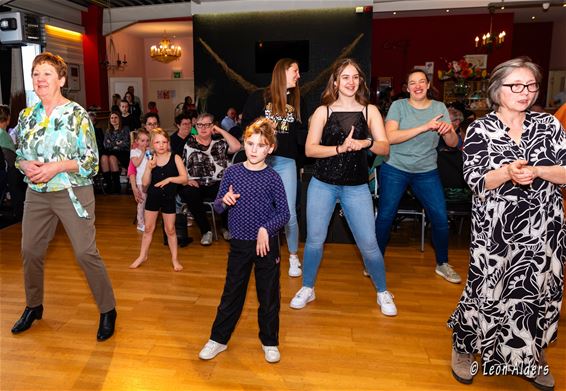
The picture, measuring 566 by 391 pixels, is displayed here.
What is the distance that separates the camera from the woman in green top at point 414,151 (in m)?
3.61

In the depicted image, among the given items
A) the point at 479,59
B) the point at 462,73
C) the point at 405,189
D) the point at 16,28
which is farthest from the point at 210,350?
the point at 479,59

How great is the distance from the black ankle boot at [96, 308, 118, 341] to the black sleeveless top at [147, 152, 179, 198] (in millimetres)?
1410

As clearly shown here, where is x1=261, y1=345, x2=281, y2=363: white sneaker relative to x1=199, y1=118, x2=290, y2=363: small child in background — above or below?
below

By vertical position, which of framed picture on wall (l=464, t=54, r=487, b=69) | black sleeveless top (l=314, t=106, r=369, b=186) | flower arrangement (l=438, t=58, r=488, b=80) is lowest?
black sleeveless top (l=314, t=106, r=369, b=186)

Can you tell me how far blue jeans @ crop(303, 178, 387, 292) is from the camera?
3.11m

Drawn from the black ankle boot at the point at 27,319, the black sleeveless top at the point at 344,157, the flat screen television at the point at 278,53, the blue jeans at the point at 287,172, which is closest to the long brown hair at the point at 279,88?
the blue jeans at the point at 287,172

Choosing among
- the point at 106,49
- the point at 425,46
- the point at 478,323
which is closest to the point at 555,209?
the point at 478,323

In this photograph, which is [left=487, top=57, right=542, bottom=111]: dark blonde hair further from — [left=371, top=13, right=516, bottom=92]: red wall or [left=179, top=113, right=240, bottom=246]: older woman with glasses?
[left=371, top=13, right=516, bottom=92]: red wall

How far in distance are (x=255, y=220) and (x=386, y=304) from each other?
1.34 meters

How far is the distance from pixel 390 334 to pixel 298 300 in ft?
2.28

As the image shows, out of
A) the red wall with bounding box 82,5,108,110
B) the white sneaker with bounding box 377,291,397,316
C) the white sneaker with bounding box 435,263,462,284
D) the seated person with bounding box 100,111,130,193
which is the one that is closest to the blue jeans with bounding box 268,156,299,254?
the white sneaker with bounding box 377,291,397,316

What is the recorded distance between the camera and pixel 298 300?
3.48 m

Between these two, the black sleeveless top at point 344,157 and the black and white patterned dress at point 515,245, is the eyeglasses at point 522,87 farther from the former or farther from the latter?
the black sleeveless top at point 344,157

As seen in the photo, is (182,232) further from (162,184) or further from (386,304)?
(386,304)
